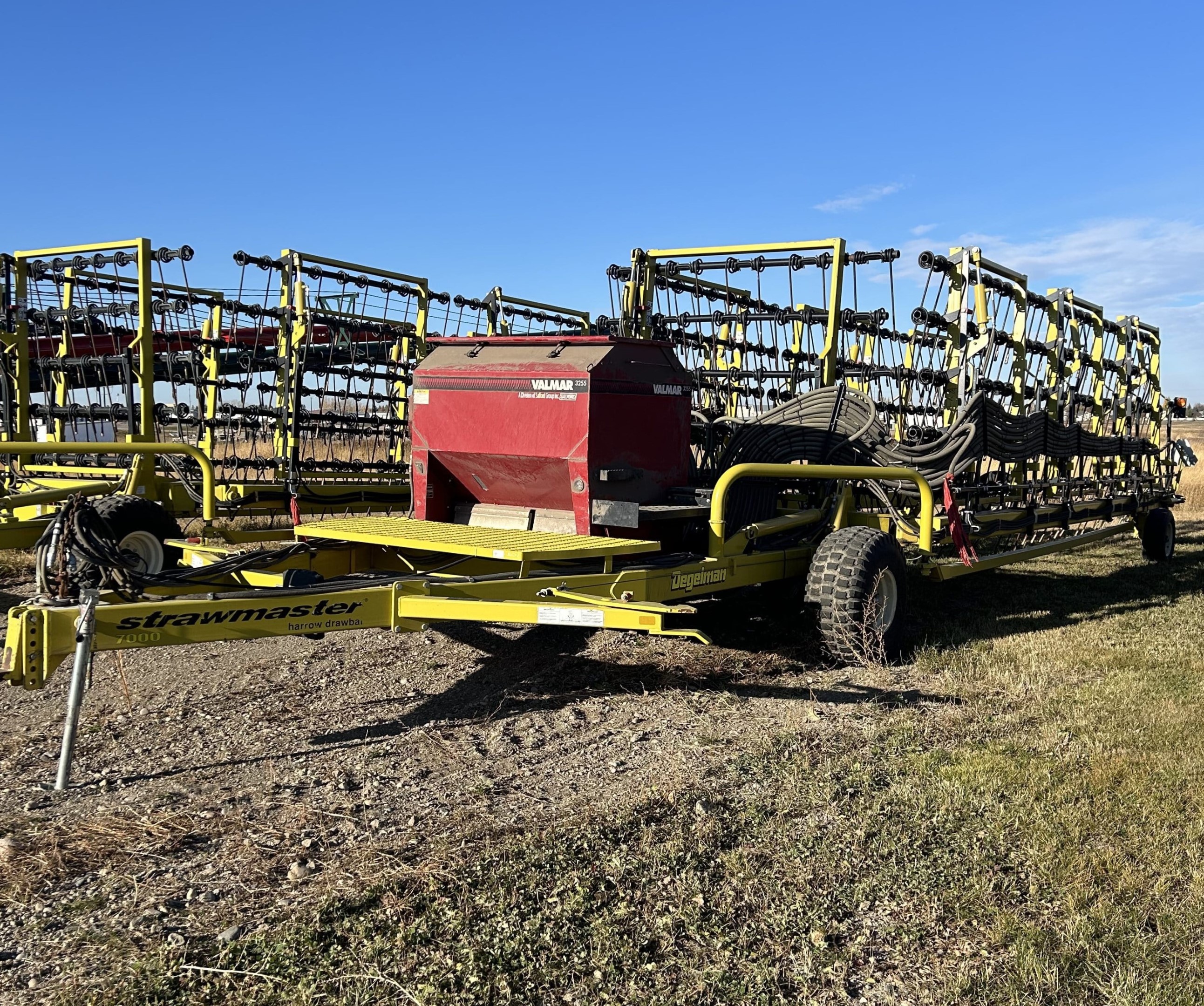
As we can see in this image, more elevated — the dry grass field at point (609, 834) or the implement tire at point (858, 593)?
the implement tire at point (858, 593)

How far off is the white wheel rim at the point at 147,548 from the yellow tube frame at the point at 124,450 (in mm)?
614

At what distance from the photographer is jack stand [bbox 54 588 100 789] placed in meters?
4.29

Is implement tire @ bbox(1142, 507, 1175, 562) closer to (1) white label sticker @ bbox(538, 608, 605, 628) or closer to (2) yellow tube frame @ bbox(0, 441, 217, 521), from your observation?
(1) white label sticker @ bbox(538, 608, 605, 628)

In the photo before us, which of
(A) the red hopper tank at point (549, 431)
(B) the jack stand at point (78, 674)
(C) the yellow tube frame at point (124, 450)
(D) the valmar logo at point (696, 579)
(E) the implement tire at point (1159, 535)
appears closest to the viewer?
(B) the jack stand at point (78, 674)

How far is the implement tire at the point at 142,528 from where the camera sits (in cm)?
773

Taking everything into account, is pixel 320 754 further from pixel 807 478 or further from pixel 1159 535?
pixel 1159 535

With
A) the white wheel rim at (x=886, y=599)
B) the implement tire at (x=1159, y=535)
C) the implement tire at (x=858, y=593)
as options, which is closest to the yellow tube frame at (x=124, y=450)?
the implement tire at (x=858, y=593)

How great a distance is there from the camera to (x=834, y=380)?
27.4ft

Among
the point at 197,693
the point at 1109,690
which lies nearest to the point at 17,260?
the point at 197,693

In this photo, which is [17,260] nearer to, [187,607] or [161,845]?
[187,607]

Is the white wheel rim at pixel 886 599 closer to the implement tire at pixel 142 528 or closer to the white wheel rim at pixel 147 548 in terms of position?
the implement tire at pixel 142 528

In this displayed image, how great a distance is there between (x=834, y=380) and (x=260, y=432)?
22.4 ft

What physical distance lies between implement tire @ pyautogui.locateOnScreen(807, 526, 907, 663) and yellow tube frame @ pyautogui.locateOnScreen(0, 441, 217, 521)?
432 cm

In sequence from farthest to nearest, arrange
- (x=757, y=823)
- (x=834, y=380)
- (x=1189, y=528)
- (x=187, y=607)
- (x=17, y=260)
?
(x=1189, y=528), (x=17, y=260), (x=834, y=380), (x=187, y=607), (x=757, y=823)
